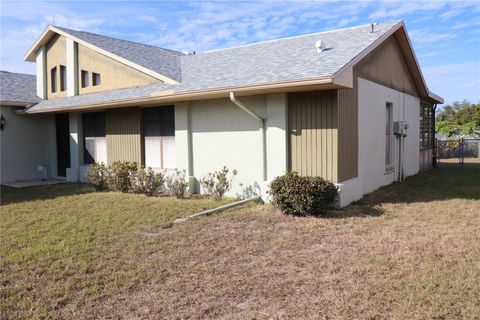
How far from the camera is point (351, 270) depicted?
4.64 m

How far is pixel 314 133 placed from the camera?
8.21 meters

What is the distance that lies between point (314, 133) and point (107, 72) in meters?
7.53

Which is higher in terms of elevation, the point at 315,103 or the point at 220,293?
the point at 315,103

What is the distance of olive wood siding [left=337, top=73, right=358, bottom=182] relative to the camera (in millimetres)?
8078

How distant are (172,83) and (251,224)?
5.00m

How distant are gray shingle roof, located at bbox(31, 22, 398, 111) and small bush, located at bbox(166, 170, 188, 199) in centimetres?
220

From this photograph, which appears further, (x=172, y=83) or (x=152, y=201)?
(x=172, y=83)

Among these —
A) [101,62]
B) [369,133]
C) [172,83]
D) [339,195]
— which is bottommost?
[339,195]

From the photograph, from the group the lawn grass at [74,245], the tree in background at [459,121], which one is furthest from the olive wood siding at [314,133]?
the tree in background at [459,121]

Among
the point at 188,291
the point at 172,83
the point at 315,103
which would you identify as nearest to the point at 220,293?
the point at 188,291

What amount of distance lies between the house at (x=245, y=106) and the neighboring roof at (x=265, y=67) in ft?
0.12

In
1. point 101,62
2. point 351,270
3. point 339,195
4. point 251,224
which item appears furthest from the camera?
point 101,62

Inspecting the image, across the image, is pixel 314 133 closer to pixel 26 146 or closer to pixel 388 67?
pixel 388 67

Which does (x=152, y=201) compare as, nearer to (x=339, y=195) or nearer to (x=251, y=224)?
(x=251, y=224)
